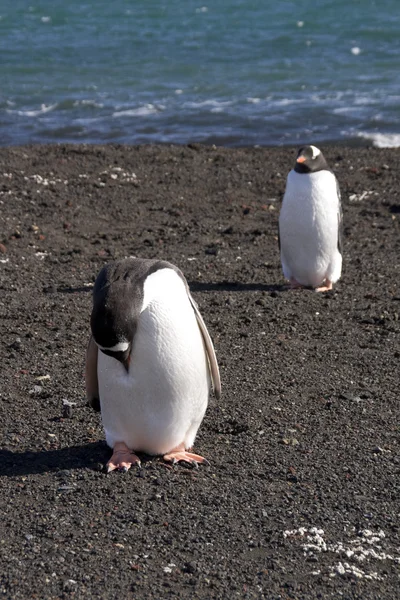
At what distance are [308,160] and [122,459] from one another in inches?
179

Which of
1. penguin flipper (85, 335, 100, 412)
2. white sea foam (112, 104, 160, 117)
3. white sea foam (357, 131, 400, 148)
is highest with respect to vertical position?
penguin flipper (85, 335, 100, 412)

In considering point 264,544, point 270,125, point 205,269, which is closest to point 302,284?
point 205,269

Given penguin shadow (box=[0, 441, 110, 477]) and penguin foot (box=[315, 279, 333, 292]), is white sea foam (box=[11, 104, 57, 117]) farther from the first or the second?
penguin shadow (box=[0, 441, 110, 477])

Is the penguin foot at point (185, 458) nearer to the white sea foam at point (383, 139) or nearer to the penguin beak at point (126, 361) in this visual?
the penguin beak at point (126, 361)

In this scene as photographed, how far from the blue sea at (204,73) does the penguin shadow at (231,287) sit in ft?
26.4

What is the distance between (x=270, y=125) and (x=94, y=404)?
1334 cm

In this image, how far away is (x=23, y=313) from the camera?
761 cm

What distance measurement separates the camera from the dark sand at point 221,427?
412 cm

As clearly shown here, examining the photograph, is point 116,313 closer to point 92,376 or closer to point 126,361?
point 126,361

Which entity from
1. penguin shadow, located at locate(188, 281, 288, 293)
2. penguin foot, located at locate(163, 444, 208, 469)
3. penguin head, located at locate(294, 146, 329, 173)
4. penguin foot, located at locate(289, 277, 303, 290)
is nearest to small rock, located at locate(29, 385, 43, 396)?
penguin foot, located at locate(163, 444, 208, 469)

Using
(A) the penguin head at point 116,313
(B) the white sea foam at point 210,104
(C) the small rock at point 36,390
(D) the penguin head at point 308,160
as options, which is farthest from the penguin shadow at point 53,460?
(B) the white sea foam at point 210,104

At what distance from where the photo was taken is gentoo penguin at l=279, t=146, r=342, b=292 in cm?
884

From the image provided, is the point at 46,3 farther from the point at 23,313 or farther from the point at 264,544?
the point at 264,544

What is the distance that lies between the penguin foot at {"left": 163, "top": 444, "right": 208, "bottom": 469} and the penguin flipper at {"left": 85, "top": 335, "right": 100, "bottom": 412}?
53 centimetres
